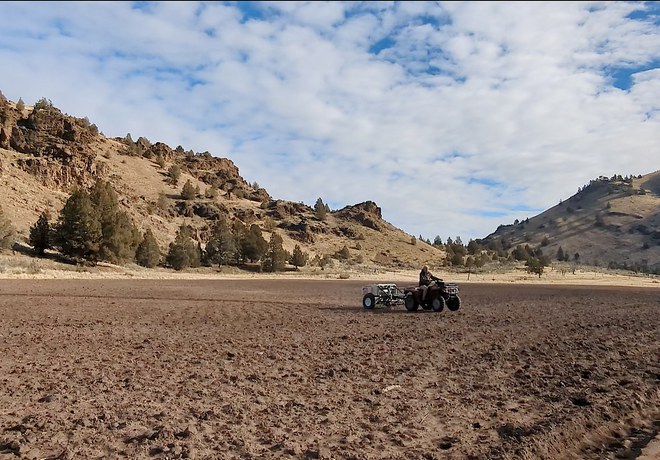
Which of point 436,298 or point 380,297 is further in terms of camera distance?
point 380,297

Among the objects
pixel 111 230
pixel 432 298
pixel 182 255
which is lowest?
pixel 432 298

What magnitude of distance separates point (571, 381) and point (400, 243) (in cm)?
9696

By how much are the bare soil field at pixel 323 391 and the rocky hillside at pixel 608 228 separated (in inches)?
4325

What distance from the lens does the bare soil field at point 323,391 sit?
568 centimetres

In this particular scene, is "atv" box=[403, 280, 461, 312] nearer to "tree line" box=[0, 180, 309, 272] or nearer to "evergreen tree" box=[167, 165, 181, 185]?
"tree line" box=[0, 180, 309, 272]

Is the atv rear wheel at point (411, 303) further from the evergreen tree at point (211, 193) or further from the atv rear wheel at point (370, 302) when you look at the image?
the evergreen tree at point (211, 193)

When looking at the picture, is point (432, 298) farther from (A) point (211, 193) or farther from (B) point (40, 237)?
(A) point (211, 193)

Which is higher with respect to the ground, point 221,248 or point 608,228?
point 608,228

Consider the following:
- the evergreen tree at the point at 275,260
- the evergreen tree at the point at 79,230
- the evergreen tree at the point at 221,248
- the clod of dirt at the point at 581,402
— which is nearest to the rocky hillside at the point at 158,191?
the evergreen tree at the point at 221,248

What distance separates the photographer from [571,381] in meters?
8.61

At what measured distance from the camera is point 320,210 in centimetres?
10762

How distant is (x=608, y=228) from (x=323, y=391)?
542 ft

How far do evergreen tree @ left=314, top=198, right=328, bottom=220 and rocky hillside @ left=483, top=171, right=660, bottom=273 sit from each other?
5861 cm

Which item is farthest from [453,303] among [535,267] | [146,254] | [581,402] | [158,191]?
[158,191]
